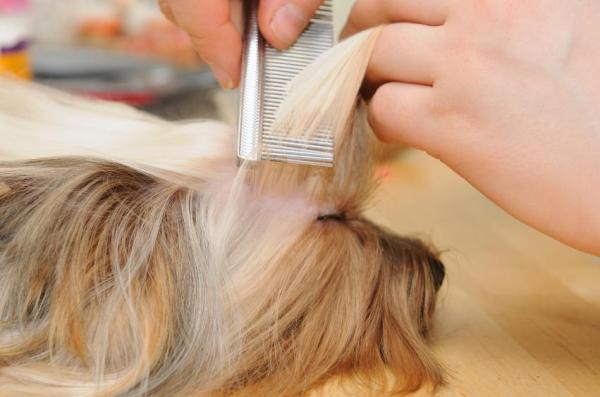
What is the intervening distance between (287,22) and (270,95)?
111mm

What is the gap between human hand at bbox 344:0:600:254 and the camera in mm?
934

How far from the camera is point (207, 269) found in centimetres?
101

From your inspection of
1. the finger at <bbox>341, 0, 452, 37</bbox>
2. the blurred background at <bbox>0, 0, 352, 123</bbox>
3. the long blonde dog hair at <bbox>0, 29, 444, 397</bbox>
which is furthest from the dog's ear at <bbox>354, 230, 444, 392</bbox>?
the blurred background at <bbox>0, 0, 352, 123</bbox>

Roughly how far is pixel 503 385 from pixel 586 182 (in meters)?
0.29

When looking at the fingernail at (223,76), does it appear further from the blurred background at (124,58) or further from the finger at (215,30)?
the blurred background at (124,58)

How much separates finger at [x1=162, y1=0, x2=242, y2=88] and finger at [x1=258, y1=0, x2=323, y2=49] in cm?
4

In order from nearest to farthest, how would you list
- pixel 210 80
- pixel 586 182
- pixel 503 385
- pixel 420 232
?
pixel 586 182 < pixel 503 385 < pixel 420 232 < pixel 210 80

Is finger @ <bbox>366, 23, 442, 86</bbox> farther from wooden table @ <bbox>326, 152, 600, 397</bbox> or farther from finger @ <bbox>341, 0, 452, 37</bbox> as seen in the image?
wooden table @ <bbox>326, 152, 600, 397</bbox>

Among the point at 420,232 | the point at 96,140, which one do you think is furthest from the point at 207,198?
the point at 420,232

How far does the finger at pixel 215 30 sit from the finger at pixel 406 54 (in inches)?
7.6

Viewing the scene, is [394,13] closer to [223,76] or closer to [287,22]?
[287,22]

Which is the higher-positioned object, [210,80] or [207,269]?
[207,269]

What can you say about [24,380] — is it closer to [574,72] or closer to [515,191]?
[515,191]

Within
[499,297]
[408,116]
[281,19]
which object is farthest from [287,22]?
[499,297]
